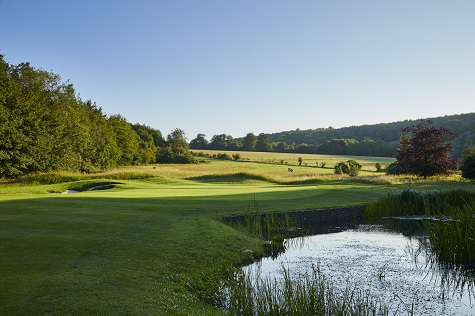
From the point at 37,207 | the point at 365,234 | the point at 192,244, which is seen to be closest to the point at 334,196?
the point at 365,234

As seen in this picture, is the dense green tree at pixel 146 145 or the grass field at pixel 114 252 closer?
the grass field at pixel 114 252

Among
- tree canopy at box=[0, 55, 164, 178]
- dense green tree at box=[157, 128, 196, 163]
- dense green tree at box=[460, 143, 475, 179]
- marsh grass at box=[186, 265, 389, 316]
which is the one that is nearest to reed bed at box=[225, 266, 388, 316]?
marsh grass at box=[186, 265, 389, 316]

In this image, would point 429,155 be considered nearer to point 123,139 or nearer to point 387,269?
point 387,269

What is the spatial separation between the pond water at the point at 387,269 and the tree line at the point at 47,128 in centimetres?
2791

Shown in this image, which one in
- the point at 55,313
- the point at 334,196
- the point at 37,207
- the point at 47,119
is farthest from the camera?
the point at 47,119

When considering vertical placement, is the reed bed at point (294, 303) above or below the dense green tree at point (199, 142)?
below

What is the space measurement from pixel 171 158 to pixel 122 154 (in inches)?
610

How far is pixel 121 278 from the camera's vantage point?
25.2 feet

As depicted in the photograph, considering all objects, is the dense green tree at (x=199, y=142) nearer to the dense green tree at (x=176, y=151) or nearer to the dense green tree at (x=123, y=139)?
the dense green tree at (x=176, y=151)

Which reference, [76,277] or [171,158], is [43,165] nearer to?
[76,277]

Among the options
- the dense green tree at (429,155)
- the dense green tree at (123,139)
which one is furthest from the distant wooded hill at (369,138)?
the dense green tree at (123,139)

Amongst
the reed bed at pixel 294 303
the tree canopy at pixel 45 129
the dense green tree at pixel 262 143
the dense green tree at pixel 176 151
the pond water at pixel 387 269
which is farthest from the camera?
the dense green tree at pixel 262 143

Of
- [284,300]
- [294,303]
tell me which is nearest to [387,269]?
[284,300]

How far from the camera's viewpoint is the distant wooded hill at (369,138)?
8982cm
